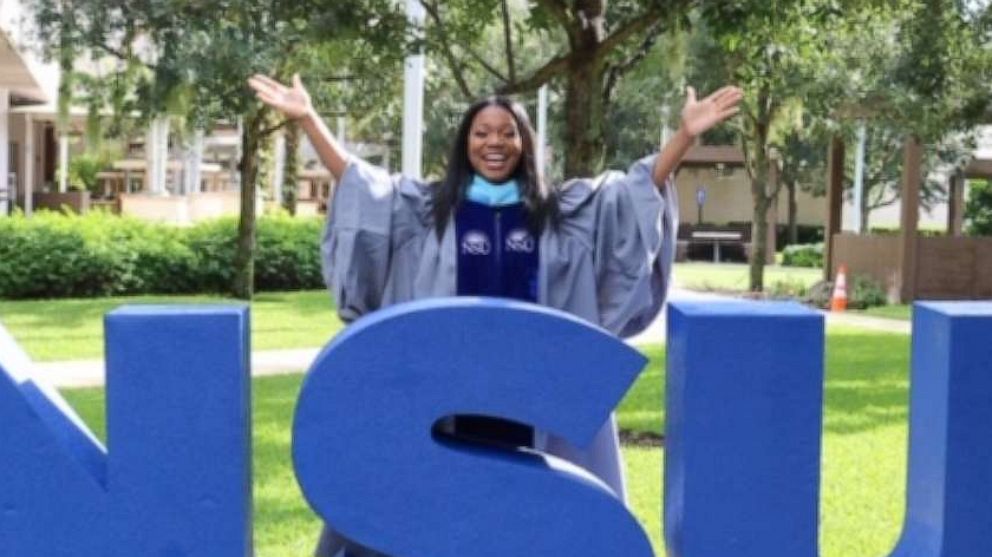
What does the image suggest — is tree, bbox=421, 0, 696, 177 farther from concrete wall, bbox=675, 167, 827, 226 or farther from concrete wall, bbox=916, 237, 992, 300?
concrete wall, bbox=675, 167, 827, 226

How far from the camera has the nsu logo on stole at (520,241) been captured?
385cm

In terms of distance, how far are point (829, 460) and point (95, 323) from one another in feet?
29.6

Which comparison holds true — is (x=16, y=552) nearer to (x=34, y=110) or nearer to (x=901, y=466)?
(x=901, y=466)

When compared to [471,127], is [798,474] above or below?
below

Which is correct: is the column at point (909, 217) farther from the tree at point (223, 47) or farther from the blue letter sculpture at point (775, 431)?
the blue letter sculpture at point (775, 431)

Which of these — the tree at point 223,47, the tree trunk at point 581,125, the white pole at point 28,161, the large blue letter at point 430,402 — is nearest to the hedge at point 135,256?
the tree at point 223,47

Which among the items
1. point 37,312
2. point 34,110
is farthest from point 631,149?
point 37,312

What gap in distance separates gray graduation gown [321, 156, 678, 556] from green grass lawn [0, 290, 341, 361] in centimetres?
843

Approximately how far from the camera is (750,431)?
340cm

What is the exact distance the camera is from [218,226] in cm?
2088

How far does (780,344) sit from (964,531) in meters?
0.61

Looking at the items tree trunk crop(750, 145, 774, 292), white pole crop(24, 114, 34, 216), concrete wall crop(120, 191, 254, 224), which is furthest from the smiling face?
concrete wall crop(120, 191, 254, 224)

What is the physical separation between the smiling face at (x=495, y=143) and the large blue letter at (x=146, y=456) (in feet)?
2.83

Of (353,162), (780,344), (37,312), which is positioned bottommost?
(37,312)
